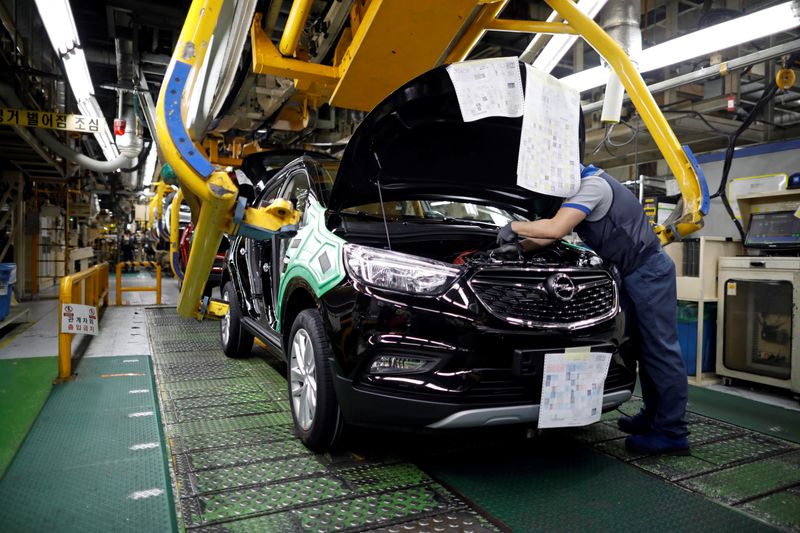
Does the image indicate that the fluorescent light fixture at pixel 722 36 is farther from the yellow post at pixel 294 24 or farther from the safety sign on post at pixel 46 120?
the safety sign on post at pixel 46 120

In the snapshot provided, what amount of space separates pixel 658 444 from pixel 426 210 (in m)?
1.78

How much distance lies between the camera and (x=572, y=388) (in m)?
2.12

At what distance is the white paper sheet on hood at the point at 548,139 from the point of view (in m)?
2.24

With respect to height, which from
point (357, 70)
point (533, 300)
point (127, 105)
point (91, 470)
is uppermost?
point (127, 105)

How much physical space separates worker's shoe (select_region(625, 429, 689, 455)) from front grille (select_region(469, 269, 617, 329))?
84cm

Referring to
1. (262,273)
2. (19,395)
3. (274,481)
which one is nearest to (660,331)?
(274,481)

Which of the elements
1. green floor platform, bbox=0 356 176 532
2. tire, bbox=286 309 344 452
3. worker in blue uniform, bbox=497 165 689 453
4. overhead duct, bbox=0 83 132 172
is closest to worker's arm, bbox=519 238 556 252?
worker in blue uniform, bbox=497 165 689 453

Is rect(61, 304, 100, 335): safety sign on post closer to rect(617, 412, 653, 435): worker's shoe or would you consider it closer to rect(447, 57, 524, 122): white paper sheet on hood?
rect(447, 57, 524, 122): white paper sheet on hood

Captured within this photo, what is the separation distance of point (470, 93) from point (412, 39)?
0.89 metres

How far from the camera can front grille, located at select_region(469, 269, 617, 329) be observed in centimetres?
207

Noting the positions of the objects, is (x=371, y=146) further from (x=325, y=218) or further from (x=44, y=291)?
(x=44, y=291)

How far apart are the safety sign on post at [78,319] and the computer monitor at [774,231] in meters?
5.31

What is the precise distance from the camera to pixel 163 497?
6.93 feet

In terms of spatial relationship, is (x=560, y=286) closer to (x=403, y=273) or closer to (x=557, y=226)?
(x=557, y=226)
